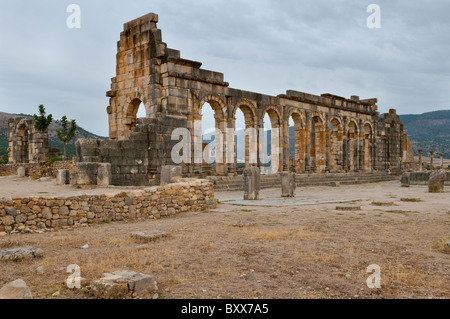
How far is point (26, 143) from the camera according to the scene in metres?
33.2

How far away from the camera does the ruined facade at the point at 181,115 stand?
53.2ft

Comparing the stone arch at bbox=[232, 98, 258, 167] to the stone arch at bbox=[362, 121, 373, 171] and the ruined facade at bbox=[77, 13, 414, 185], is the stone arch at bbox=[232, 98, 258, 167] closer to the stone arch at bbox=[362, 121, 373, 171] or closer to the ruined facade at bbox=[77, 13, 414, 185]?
the ruined facade at bbox=[77, 13, 414, 185]

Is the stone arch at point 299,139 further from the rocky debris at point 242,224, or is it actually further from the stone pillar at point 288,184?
the rocky debris at point 242,224

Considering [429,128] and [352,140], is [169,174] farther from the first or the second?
[429,128]

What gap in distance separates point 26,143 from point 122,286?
3297 centimetres

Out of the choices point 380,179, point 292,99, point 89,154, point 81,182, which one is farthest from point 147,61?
point 380,179

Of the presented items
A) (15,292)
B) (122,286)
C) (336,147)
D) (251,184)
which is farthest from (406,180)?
(15,292)

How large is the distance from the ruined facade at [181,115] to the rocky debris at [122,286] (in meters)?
11.3

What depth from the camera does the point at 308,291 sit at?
4.29m

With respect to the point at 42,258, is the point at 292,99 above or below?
above

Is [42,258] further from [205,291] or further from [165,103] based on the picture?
[165,103]

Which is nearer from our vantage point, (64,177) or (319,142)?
(64,177)

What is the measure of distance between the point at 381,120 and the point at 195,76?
2145 centimetres
